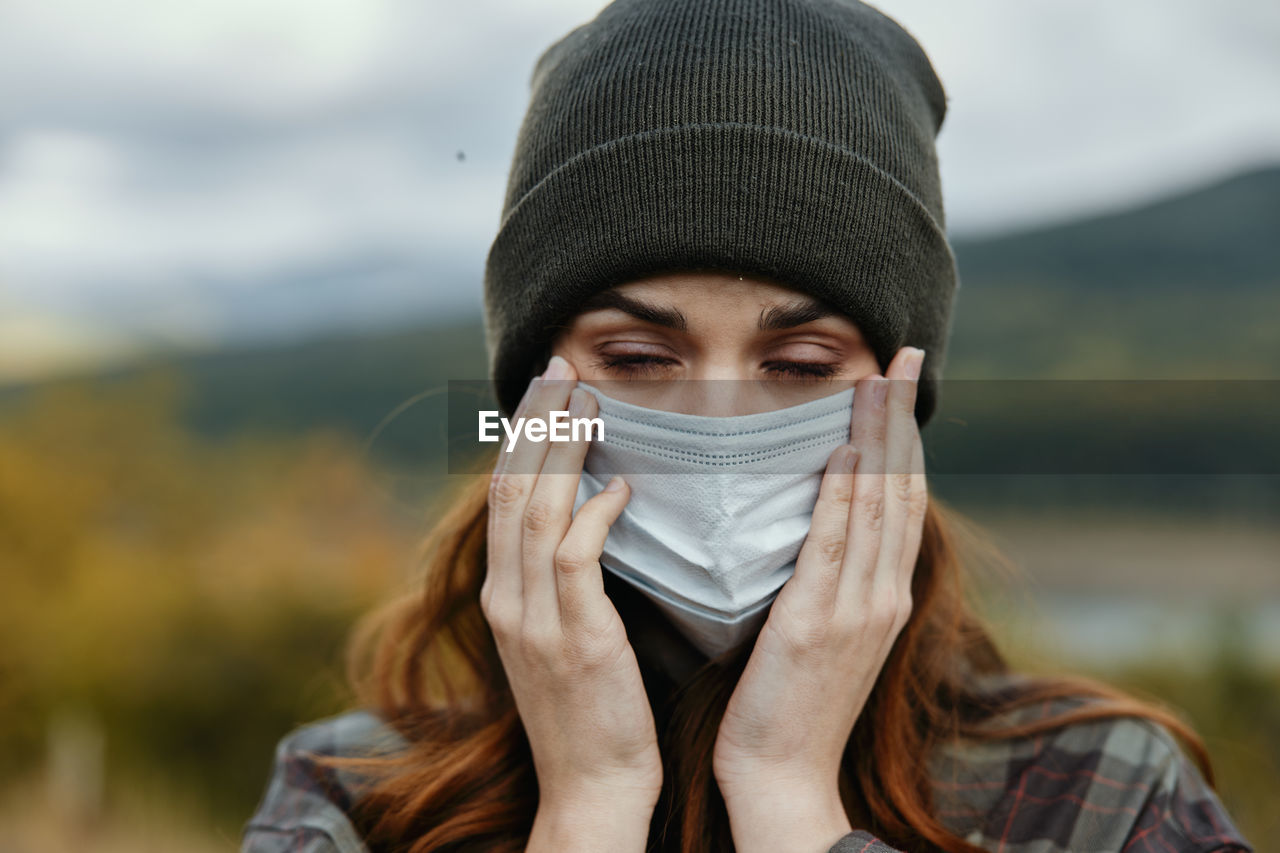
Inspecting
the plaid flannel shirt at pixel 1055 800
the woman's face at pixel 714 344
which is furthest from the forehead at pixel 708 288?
the plaid flannel shirt at pixel 1055 800

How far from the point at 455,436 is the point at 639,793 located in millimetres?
1125

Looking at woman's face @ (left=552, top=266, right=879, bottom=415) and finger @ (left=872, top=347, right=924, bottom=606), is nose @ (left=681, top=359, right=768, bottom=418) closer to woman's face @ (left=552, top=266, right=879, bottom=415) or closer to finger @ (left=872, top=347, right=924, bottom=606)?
woman's face @ (left=552, top=266, right=879, bottom=415)

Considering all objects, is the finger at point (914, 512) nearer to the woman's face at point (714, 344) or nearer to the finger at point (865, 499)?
the finger at point (865, 499)

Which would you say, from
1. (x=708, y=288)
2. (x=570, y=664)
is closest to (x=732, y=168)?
(x=708, y=288)

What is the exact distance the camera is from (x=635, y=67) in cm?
191

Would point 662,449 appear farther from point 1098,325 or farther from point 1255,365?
point 1098,325

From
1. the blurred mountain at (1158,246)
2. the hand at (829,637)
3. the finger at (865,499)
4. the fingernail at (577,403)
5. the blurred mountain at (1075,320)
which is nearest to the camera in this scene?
the hand at (829,637)

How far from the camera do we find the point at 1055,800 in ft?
6.23

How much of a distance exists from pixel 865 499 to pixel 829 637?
28cm

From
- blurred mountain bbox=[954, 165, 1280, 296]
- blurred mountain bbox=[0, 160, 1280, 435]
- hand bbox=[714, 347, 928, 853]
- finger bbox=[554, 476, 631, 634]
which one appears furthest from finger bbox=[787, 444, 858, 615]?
blurred mountain bbox=[954, 165, 1280, 296]

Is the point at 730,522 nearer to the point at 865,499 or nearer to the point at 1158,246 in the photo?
the point at 865,499

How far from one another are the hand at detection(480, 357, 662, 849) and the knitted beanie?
0.47m

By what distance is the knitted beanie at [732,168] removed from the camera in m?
1.83

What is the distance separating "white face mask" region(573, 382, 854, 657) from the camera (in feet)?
5.94
